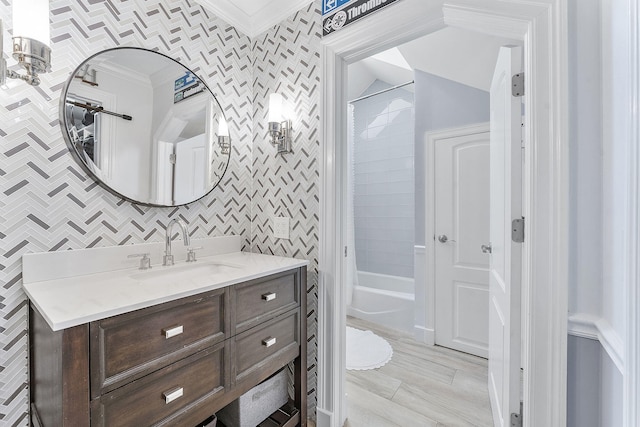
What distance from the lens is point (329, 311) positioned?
63.3 inches

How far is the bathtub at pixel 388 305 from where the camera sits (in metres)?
2.89

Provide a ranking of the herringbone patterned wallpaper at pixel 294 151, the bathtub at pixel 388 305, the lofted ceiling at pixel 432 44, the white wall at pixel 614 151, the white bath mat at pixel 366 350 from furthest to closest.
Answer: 1. the bathtub at pixel 388 305
2. the white bath mat at pixel 366 350
3. the lofted ceiling at pixel 432 44
4. the herringbone patterned wallpaper at pixel 294 151
5. the white wall at pixel 614 151

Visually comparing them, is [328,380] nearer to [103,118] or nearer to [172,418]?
[172,418]

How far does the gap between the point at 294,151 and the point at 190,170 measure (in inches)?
24.5

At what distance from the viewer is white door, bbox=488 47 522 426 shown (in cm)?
115

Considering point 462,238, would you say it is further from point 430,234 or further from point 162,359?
point 162,359

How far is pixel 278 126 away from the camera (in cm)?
173

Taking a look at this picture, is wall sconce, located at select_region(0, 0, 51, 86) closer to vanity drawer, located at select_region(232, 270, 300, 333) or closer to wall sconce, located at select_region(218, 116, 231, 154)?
wall sconce, located at select_region(218, 116, 231, 154)

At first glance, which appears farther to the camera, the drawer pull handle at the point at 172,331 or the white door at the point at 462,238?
the white door at the point at 462,238

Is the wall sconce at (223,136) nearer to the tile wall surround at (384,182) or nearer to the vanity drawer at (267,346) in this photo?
the vanity drawer at (267,346)

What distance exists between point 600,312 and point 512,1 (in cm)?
115

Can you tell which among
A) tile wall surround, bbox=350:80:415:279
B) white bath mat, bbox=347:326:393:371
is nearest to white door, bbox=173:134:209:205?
white bath mat, bbox=347:326:393:371

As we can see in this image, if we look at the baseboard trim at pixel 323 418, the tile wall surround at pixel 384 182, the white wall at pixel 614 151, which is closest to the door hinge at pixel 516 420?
the white wall at pixel 614 151

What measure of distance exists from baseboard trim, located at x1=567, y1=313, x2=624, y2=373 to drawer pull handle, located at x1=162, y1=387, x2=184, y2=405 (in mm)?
1329
